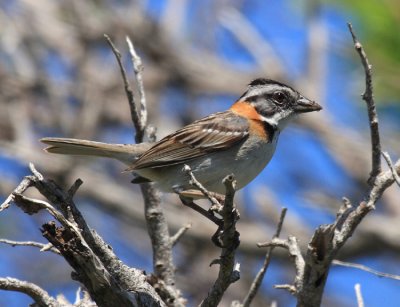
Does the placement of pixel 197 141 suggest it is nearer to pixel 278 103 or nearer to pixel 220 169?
pixel 220 169

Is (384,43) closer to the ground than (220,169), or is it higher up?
higher up

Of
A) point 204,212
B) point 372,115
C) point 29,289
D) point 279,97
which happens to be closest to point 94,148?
point 204,212

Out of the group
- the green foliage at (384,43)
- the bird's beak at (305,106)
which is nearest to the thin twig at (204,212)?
the bird's beak at (305,106)

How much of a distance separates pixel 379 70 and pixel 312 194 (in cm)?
155

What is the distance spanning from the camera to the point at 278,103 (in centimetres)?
546

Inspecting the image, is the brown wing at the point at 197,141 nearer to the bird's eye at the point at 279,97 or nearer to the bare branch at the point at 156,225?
the bare branch at the point at 156,225

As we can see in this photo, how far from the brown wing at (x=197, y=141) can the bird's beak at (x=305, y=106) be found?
1.35 ft

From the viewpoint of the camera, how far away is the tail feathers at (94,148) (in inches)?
191

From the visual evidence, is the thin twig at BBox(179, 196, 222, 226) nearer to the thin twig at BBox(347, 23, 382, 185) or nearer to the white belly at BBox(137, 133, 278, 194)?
the white belly at BBox(137, 133, 278, 194)

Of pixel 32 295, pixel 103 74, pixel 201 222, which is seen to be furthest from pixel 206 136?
pixel 103 74

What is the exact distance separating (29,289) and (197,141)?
2.07 metres

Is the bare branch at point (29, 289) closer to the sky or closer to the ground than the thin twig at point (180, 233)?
closer to the ground

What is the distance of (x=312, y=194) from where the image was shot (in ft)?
23.5

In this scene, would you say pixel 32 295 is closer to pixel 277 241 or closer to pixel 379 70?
pixel 277 241
